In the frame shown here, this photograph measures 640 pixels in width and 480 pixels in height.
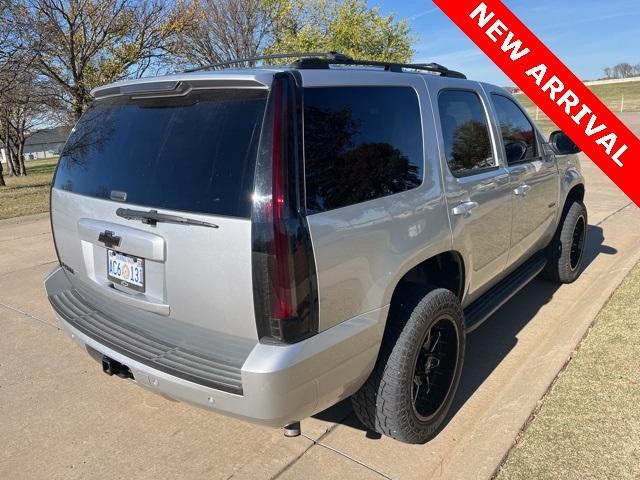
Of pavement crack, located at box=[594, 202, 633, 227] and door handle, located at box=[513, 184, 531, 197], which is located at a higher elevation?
door handle, located at box=[513, 184, 531, 197]

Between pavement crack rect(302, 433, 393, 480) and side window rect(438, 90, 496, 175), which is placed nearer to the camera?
pavement crack rect(302, 433, 393, 480)

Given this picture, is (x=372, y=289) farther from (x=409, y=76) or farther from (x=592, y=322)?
(x=592, y=322)

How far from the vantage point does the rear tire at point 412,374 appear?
8.06ft

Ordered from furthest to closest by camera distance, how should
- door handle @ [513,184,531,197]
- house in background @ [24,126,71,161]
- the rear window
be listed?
house in background @ [24,126,71,161] < door handle @ [513,184,531,197] < the rear window

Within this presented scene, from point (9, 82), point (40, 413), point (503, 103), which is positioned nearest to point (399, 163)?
point (503, 103)

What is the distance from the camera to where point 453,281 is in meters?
3.13

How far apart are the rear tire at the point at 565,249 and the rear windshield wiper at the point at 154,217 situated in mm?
3768

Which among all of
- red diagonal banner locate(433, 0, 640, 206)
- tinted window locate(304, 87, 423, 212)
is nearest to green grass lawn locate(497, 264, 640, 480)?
red diagonal banner locate(433, 0, 640, 206)

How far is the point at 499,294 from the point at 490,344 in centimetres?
44

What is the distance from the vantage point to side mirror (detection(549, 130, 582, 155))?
439 centimetres

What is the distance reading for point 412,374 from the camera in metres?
2.52

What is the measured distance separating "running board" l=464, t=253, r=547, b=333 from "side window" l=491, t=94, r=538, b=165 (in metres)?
0.89

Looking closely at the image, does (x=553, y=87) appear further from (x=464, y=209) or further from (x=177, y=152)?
(x=177, y=152)

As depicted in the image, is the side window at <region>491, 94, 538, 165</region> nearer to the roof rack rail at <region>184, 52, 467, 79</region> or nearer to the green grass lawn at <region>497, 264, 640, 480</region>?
the roof rack rail at <region>184, 52, 467, 79</region>
